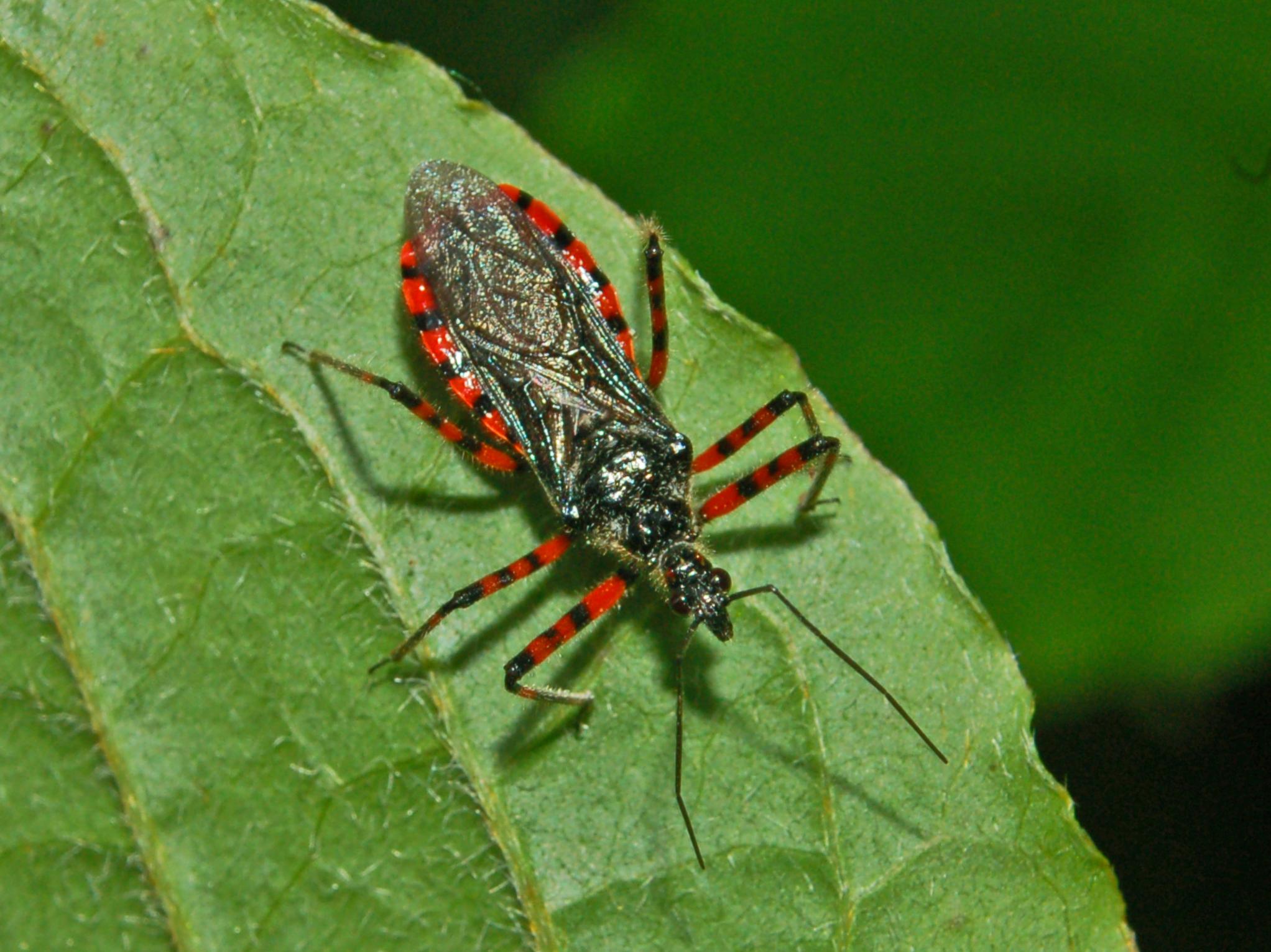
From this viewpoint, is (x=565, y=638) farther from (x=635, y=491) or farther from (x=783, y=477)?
(x=783, y=477)

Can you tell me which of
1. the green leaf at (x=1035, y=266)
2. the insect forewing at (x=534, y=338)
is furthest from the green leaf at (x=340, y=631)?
the green leaf at (x=1035, y=266)

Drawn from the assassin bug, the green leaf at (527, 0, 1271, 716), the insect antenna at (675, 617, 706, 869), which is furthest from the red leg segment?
the green leaf at (527, 0, 1271, 716)

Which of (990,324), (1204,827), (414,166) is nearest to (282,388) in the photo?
(414,166)

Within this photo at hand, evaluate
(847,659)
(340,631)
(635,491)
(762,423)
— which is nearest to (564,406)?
(635,491)

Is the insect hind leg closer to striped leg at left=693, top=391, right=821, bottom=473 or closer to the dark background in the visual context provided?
striped leg at left=693, top=391, right=821, bottom=473

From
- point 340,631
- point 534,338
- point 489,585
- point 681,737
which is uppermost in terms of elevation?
point 534,338

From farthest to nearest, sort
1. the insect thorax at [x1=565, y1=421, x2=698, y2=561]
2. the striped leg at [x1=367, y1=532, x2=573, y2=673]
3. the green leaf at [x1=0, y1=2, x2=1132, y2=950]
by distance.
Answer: the insect thorax at [x1=565, y1=421, x2=698, y2=561] < the striped leg at [x1=367, y1=532, x2=573, y2=673] < the green leaf at [x1=0, y1=2, x2=1132, y2=950]
